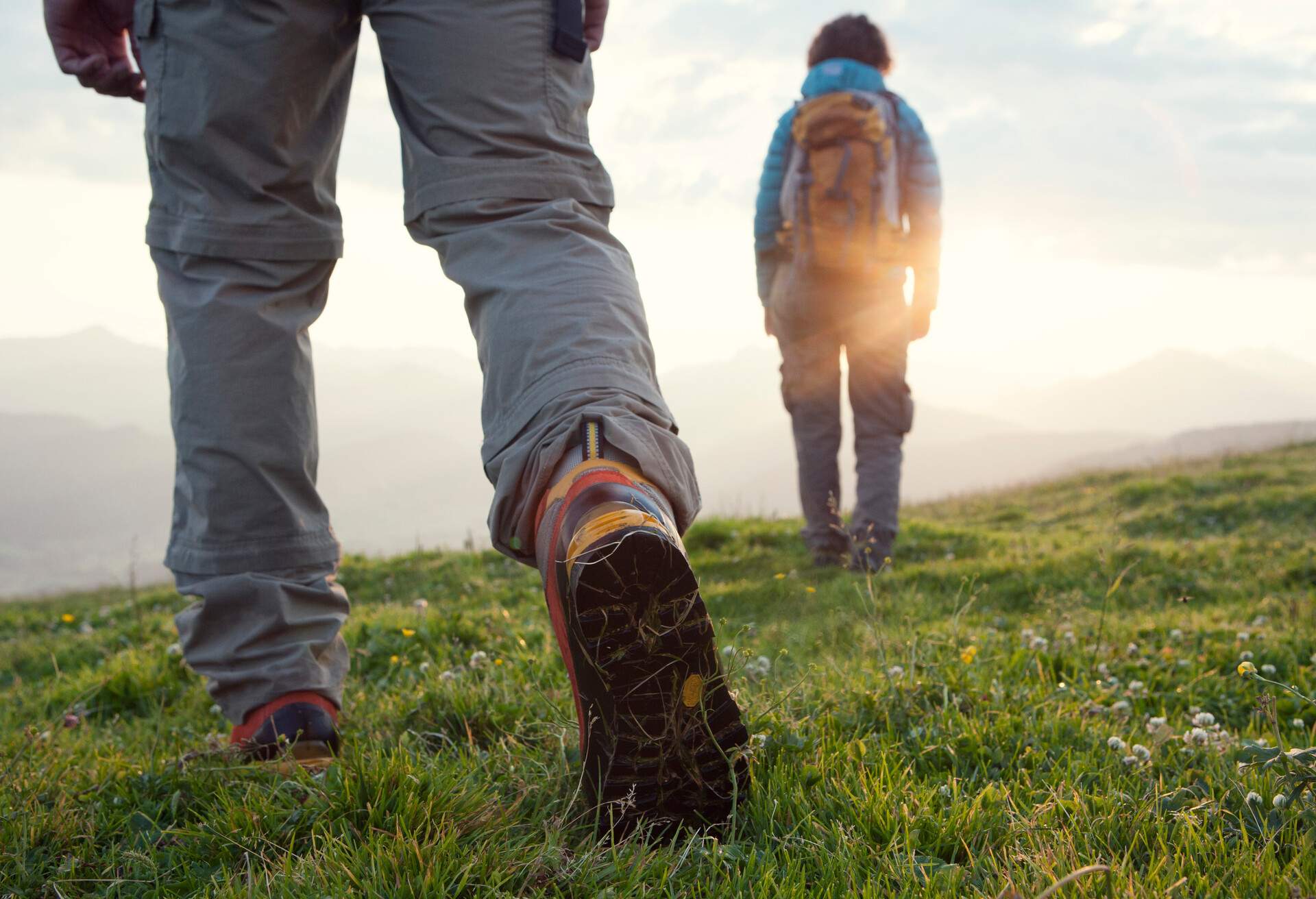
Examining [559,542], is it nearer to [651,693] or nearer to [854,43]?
[651,693]

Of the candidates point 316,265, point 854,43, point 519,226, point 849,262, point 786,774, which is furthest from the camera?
point 854,43

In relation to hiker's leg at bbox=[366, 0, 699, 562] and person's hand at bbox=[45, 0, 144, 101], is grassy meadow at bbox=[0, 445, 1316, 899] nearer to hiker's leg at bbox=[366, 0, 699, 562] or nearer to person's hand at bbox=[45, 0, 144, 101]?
hiker's leg at bbox=[366, 0, 699, 562]

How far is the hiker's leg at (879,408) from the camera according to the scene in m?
5.74

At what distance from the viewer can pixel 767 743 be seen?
1.77m

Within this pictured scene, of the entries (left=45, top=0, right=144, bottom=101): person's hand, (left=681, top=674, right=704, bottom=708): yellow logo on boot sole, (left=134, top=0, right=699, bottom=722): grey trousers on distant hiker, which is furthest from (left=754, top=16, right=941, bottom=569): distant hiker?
(left=681, top=674, right=704, bottom=708): yellow logo on boot sole

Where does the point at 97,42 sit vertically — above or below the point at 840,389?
above

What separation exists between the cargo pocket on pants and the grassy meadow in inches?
42.9

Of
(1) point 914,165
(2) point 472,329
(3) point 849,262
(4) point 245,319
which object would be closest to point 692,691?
(2) point 472,329

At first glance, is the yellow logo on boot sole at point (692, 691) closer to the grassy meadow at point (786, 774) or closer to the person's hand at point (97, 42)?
the grassy meadow at point (786, 774)

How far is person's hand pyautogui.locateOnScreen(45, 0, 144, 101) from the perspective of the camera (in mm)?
2213

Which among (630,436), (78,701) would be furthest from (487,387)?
(78,701)

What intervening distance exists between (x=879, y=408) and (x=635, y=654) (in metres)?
4.69

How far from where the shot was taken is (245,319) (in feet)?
6.84

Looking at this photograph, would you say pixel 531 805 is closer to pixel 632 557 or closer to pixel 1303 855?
pixel 632 557
